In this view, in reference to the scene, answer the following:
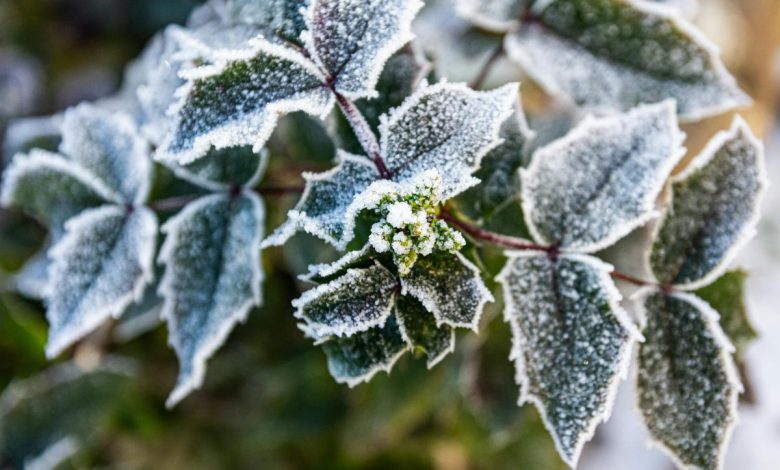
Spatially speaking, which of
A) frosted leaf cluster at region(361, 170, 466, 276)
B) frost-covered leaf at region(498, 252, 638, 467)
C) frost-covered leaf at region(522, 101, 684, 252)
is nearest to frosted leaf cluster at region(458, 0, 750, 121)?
frost-covered leaf at region(522, 101, 684, 252)

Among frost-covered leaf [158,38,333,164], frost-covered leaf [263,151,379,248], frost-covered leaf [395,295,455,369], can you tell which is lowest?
frost-covered leaf [395,295,455,369]

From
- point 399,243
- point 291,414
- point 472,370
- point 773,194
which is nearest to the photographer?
point 399,243

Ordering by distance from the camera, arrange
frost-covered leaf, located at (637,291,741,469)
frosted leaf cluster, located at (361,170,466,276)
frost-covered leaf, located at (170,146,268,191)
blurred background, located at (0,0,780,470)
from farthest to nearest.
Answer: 1. blurred background, located at (0,0,780,470)
2. frost-covered leaf, located at (170,146,268,191)
3. frost-covered leaf, located at (637,291,741,469)
4. frosted leaf cluster, located at (361,170,466,276)

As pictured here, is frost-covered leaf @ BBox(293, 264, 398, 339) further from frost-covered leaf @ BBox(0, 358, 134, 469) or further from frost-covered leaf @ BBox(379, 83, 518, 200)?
frost-covered leaf @ BBox(0, 358, 134, 469)

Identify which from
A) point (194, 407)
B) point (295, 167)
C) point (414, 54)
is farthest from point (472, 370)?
point (194, 407)

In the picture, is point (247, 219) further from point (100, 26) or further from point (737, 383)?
point (100, 26)

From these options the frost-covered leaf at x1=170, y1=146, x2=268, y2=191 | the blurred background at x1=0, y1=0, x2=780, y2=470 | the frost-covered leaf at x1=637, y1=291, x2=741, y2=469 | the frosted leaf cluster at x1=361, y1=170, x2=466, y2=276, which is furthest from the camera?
the blurred background at x1=0, y1=0, x2=780, y2=470
